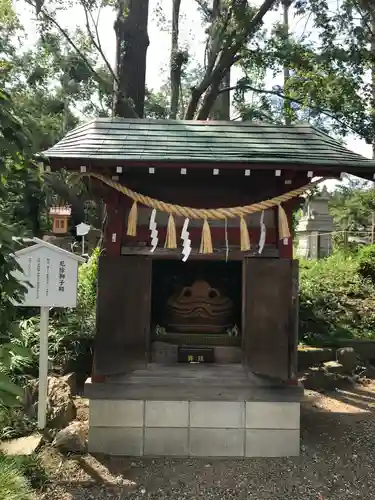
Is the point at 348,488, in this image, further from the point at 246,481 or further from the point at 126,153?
the point at 126,153

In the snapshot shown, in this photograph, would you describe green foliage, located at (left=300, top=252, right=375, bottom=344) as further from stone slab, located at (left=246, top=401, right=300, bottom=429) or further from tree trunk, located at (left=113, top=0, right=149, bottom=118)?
tree trunk, located at (left=113, top=0, right=149, bottom=118)

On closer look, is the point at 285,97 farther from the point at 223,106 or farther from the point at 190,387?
the point at 190,387

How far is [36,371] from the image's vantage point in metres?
6.86

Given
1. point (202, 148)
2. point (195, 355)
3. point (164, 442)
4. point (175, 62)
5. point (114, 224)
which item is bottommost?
point (164, 442)

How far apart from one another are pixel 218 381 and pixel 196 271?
1.61 metres

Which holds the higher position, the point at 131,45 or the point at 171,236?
the point at 131,45

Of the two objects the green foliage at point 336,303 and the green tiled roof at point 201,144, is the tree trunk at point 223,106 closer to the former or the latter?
the green foliage at point 336,303

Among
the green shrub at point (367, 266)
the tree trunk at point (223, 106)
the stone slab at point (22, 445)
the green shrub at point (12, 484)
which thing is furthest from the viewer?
the tree trunk at point (223, 106)

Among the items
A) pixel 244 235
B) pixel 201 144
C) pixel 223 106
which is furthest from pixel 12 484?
pixel 223 106

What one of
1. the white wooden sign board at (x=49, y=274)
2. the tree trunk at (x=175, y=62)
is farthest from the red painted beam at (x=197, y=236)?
the tree trunk at (x=175, y=62)

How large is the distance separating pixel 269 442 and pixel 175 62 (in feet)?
35.5

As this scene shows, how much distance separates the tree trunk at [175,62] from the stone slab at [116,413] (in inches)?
407

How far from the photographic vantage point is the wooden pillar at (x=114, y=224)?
16.8ft

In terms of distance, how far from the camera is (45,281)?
5008 millimetres
